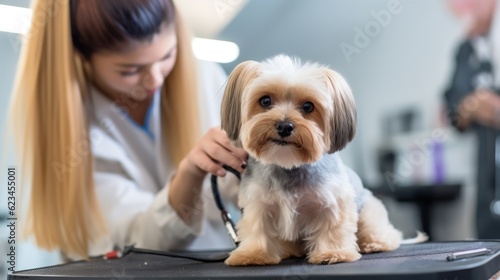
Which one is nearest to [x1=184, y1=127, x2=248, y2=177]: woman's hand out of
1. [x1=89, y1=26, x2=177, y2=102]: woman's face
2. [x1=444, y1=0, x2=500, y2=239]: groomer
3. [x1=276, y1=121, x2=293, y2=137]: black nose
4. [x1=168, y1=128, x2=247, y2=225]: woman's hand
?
[x1=168, y1=128, x2=247, y2=225]: woman's hand

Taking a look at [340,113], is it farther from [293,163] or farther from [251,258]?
[251,258]

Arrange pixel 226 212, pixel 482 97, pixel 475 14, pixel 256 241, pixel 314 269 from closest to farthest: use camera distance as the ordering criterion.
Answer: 1. pixel 314 269
2. pixel 256 241
3. pixel 226 212
4. pixel 482 97
5. pixel 475 14

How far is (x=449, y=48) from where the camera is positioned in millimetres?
1916

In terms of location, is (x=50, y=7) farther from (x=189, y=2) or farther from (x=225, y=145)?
(x=225, y=145)

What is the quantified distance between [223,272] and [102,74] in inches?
25.2

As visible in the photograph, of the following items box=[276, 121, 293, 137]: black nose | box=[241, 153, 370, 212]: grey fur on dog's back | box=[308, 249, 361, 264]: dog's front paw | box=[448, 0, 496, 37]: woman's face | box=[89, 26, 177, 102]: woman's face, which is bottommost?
Result: box=[308, 249, 361, 264]: dog's front paw

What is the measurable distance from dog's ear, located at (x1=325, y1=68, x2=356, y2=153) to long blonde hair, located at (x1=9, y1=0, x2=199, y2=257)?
460 mm

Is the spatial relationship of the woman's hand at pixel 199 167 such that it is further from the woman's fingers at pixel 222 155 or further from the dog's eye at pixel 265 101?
the dog's eye at pixel 265 101

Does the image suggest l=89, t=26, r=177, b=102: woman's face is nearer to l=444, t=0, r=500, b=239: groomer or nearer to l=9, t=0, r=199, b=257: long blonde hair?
l=9, t=0, r=199, b=257: long blonde hair

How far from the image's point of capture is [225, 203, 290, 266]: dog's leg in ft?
2.24

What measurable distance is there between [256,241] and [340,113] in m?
0.21

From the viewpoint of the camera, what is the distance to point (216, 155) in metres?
0.79

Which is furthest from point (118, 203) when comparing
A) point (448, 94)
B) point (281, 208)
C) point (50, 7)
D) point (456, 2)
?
point (456, 2)

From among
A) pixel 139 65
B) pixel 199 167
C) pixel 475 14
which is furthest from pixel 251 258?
pixel 475 14
